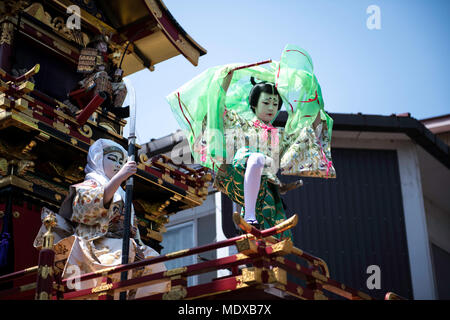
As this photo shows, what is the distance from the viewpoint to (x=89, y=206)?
31.7 feet

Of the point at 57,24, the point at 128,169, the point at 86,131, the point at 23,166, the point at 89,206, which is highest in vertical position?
the point at 57,24

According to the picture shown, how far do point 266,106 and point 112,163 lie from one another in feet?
7.28

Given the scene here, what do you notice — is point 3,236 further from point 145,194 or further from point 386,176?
point 386,176

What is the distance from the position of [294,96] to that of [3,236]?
413cm

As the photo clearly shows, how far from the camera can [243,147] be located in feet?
30.6

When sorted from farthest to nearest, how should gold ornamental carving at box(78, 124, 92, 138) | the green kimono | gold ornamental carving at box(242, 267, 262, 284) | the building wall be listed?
1. the building wall
2. gold ornamental carving at box(78, 124, 92, 138)
3. the green kimono
4. gold ornamental carving at box(242, 267, 262, 284)

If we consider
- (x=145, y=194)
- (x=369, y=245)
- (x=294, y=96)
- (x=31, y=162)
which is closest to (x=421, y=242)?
(x=369, y=245)

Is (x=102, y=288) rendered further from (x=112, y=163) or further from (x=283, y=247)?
(x=112, y=163)

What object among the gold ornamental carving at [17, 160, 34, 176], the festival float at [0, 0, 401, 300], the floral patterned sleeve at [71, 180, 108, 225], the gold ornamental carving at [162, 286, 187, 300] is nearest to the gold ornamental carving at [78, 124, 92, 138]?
the festival float at [0, 0, 401, 300]

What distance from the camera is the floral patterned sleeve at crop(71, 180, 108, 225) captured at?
31.7ft

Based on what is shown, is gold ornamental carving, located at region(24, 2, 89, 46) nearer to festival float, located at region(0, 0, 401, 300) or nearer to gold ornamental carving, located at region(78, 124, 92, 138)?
festival float, located at region(0, 0, 401, 300)

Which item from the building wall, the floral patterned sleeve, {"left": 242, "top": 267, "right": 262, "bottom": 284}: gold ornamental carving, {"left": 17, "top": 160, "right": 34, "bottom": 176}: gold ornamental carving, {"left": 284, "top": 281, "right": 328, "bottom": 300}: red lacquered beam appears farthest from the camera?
the building wall

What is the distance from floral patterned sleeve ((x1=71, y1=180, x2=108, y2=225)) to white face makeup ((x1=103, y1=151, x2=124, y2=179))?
1.76 ft

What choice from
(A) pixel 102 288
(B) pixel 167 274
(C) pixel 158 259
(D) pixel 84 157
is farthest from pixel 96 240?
(B) pixel 167 274
